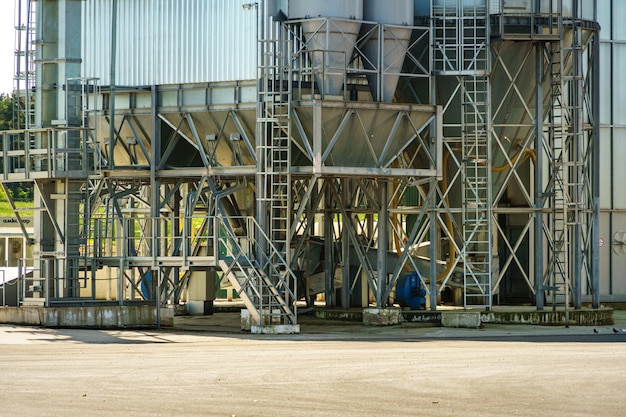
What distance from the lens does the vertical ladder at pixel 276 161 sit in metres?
38.2

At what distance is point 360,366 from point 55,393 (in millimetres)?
6834

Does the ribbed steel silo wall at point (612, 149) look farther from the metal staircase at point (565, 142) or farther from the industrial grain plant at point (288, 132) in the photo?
the metal staircase at point (565, 142)

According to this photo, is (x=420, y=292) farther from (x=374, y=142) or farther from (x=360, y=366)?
(x=360, y=366)

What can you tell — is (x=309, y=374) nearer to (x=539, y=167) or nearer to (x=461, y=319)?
(x=461, y=319)

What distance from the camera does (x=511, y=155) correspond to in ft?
150

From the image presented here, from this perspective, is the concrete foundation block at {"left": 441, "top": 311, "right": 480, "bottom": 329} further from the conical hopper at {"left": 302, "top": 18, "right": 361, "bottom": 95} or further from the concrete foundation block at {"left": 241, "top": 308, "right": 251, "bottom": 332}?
the conical hopper at {"left": 302, "top": 18, "right": 361, "bottom": 95}

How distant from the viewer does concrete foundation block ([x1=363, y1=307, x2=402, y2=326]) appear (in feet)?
134

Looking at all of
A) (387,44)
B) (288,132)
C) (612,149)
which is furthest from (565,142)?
(612,149)

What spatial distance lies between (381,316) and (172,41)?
35.3 ft

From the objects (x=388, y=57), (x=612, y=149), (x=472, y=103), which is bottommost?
(x=612, y=149)

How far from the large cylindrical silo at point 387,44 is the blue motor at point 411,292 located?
27.0 feet

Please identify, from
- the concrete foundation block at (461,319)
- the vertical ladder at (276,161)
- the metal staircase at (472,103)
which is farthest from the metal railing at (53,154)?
the concrete foundation block at (461,319)

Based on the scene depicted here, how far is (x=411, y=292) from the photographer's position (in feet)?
155

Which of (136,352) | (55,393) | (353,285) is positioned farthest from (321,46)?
(55,393)
